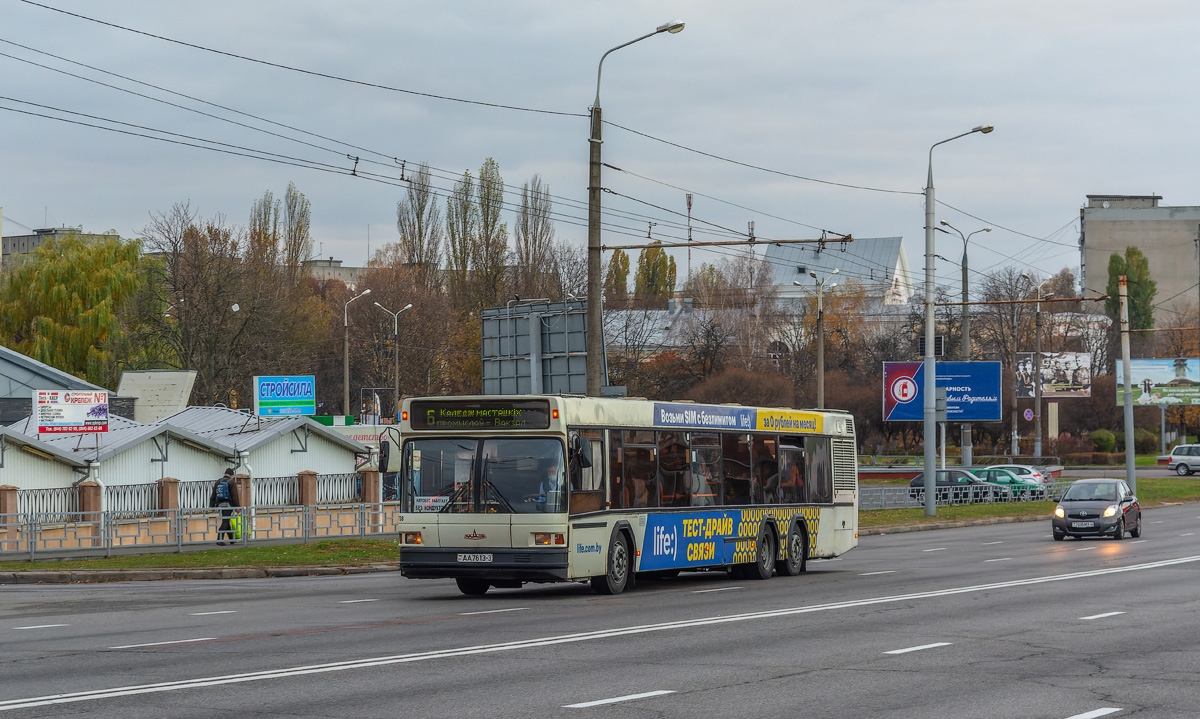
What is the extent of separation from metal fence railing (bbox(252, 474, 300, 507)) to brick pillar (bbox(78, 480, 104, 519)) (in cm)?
533

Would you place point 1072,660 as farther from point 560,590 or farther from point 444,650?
point 560,590

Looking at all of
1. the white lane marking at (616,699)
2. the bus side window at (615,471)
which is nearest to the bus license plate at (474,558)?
the bus side window at (615,471)

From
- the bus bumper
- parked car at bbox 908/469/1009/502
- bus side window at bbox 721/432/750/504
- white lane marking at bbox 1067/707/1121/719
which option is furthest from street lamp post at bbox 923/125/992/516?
white lane marking at bbox 1067/707/1121/719

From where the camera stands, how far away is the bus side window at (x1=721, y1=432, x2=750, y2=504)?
20.7 metres

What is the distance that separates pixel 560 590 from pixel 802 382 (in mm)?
68321

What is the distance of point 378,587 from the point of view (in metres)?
21.1

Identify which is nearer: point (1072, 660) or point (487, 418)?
point (1072, 660)

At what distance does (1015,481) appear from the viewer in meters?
51.8

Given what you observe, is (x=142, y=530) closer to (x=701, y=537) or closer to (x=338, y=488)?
(x=338, y=488)

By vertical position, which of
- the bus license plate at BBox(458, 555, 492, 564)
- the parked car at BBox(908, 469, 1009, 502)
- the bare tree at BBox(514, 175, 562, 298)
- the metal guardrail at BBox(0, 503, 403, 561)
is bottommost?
the parked car at BBox(908, 469, 1009, 502)

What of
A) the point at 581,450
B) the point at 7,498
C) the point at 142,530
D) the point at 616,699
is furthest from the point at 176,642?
the point at 7,498

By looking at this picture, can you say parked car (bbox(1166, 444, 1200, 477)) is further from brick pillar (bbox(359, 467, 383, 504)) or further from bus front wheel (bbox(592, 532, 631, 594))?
bus front wheel (bbox(592, 532, 631, 594))

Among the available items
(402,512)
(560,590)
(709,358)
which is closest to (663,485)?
(560,590)

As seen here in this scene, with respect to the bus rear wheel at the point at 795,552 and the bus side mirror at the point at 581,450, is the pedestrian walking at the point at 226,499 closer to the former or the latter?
the bus rear wheel at the point at 795,552
